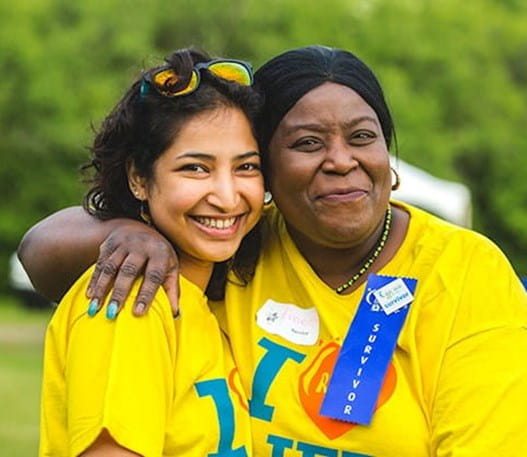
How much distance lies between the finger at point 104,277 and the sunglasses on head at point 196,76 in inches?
17.7

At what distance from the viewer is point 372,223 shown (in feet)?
10.5

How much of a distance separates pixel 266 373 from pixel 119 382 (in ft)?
1.80

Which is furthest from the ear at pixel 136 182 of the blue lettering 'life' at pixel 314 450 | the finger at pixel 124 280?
the blue lettering 'life' at pixel 314 450

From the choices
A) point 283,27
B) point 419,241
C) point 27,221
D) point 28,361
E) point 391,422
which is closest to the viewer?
point 391,422

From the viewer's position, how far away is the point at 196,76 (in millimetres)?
3098

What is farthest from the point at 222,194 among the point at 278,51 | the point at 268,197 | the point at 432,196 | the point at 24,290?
the point at 278,51

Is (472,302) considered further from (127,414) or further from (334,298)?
(127,414)

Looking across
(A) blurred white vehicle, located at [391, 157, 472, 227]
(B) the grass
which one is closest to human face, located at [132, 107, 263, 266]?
(B) the grass

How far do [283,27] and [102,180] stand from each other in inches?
1017

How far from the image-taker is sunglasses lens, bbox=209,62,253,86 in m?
3.16

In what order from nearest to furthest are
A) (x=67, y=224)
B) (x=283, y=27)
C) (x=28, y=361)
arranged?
(x=67, y=224)
(x=28, y=361)
(x=283, y=27)

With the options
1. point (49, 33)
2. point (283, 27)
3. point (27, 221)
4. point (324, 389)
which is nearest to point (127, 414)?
Result: point (324, 389)

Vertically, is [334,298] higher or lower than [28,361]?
higher

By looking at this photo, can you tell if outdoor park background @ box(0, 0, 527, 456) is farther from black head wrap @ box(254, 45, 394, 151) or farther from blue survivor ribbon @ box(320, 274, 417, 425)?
blue survivor ribbon @ box(320, 274, 417, 425)
